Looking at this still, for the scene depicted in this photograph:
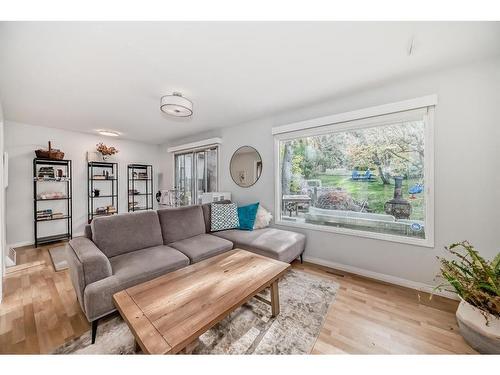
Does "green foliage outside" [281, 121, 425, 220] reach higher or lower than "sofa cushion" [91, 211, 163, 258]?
higher

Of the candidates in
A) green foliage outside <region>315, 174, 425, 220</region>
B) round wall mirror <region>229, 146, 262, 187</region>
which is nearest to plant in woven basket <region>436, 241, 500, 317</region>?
green foliage outside <region>315, 174, 425, 220</region>

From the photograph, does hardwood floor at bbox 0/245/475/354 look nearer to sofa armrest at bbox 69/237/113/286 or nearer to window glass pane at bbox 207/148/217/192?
sofa armrest at bbox 69/237/113/286

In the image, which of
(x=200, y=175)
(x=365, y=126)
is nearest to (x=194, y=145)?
(x=200, y=175)

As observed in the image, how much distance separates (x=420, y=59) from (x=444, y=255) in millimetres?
1889

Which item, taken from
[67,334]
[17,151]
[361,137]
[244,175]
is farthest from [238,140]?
[17,151]

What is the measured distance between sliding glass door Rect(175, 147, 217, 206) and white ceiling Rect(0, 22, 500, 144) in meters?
1.61

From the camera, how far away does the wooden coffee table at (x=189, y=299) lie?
36.1 inches

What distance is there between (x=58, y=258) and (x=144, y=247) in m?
1.82

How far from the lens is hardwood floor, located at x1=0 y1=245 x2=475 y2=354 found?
1.30 m

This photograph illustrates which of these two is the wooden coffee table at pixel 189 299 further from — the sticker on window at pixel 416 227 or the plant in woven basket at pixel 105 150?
the plant in woven basket at pixel 105 150

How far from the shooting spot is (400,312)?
164 centimetres

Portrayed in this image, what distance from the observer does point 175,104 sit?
2.13m

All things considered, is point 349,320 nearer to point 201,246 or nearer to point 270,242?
point 270,242

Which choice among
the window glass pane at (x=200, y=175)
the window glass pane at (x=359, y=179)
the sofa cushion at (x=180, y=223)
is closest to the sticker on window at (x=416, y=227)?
the window glass pane at (x=359, y=179)
